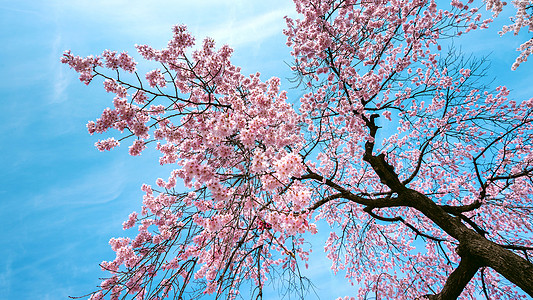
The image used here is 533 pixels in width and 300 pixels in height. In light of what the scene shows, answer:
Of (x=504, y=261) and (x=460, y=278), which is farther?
(x=460, y=278)

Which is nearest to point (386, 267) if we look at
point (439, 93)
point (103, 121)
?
point (439, 93)

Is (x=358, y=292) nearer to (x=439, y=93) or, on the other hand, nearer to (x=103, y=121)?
(x=439, y=93)

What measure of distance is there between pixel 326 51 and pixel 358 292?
24.9 ft

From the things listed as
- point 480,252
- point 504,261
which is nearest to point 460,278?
point 480,252

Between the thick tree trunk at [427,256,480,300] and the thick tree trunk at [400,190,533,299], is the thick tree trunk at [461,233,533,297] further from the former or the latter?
→ the thick tree trunk at [427,256,480,300]

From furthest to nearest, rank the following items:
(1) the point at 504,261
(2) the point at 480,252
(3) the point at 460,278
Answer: (3) the point at 460,278
(2) the point at 480,252
(1) the point at 504,261

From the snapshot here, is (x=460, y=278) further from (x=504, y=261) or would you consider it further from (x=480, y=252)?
(x=504, y=261)

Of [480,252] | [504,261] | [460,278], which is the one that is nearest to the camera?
[504,261]

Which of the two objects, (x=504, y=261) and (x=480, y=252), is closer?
(x=504, y=261)

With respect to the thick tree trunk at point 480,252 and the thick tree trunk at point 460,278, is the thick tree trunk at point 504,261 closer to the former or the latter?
the thick tree trunk at point 480,252

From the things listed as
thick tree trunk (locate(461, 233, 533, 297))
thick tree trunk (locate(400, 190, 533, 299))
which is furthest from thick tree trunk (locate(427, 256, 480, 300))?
thick tree trunk (locate(461, 233, 533, 297))

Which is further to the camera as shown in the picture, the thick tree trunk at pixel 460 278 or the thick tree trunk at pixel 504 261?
the thick tree trunk at pixel 460 278

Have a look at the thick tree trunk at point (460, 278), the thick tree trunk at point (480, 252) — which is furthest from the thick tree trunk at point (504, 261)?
the thick tree trunk at point (460, 278)

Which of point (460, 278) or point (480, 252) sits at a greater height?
point (480, 252)
